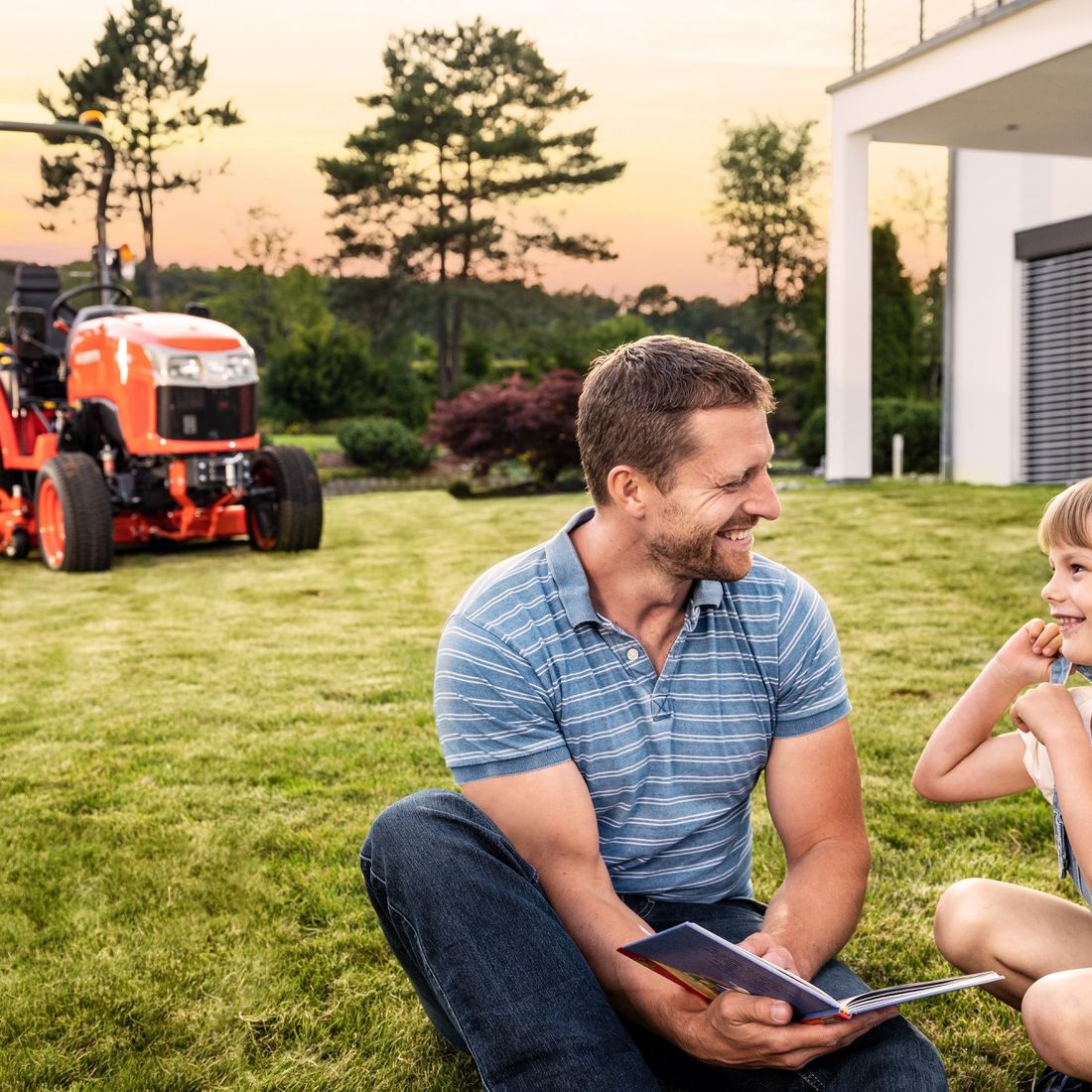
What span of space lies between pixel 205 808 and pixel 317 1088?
142 centimetres

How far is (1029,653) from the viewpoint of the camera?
1902mm

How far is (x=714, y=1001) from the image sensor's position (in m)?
1.64

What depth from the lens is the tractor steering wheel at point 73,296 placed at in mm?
7672

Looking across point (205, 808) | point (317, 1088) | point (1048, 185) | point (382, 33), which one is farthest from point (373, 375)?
point (317, 1088)

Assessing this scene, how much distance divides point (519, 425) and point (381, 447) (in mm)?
3139

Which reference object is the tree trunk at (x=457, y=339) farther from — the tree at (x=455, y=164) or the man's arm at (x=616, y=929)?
the man's arm at (x=616, y=929)

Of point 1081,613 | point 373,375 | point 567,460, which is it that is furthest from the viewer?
point 373,375

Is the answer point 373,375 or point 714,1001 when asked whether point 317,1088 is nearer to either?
point 714,1001

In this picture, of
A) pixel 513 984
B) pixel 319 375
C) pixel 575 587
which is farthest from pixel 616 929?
pixel 319 375

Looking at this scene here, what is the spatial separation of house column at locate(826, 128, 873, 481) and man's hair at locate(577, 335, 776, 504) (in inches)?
406

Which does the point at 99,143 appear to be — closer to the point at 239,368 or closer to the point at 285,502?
the point at 239,368

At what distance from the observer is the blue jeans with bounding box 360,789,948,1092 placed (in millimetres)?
1648

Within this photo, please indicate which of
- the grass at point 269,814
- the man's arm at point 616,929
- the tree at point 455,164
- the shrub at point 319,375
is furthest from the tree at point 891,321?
the man's arm at point 616,929

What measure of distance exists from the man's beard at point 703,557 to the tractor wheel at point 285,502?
5.94m
